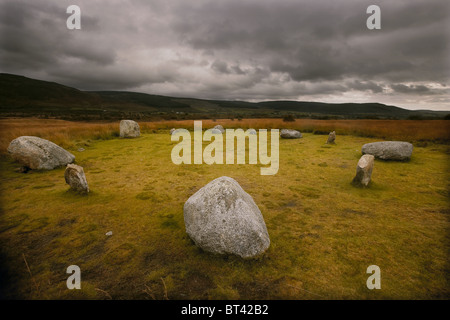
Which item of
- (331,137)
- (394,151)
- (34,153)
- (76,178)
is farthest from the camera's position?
(331,137)

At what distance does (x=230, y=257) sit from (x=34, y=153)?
775 centimetres

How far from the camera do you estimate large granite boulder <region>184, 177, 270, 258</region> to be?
2.79m

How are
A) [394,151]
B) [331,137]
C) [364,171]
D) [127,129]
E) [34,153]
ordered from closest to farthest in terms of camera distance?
[364,171]
[34,153]
[394,151]
[331,137]
[127,129]

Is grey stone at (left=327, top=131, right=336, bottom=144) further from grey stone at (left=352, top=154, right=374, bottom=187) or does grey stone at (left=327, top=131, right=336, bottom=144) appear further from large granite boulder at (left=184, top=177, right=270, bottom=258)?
large granite boulder at (left=184, top=177, right=270, bottom=258)

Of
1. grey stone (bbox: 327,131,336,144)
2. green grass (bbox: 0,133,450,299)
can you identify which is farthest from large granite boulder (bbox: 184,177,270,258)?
grey stone (bbox: 327,131,336,144)

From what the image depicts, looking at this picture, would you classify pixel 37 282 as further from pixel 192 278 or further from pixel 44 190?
pixel 44 190

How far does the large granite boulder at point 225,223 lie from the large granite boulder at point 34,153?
6.66m

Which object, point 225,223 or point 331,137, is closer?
point 225,223

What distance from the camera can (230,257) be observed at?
2.81 metres

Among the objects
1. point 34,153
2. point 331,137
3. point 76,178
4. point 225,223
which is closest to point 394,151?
point 331,137

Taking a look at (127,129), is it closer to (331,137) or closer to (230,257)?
(331,137)

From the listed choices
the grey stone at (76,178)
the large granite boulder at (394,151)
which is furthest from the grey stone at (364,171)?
the grey stone at (76,178)
